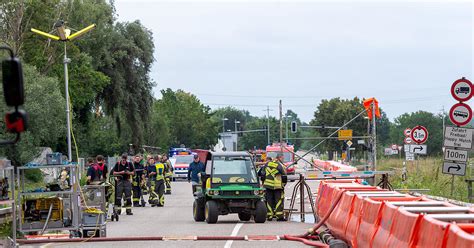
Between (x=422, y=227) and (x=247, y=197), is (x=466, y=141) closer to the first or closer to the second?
(x=247, y=197)

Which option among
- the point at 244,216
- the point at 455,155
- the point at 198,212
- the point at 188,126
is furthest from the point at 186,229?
the point at 188,126

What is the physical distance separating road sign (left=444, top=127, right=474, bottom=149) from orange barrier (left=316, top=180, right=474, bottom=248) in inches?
130

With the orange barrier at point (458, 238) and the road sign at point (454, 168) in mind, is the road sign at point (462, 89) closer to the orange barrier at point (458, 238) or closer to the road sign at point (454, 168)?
the road sign at point (454, 168)

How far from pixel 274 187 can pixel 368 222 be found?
36.8 ft

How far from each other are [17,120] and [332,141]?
11120 centimetres

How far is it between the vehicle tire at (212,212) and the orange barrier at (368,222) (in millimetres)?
9735

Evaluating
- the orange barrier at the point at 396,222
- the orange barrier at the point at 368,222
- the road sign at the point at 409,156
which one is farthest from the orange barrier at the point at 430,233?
the road sign at the point at 409,156

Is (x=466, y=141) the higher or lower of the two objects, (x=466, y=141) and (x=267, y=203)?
the higher

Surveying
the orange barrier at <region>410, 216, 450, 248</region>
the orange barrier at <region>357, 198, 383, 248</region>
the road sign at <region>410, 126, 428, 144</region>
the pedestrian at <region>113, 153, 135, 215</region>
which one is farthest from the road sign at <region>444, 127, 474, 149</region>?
the road sign at <region>410, 126, 428, 144</region>

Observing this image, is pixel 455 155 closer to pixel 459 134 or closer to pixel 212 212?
pixel 459 134

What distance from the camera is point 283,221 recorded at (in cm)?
2369

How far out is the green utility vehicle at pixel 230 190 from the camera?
22688mm

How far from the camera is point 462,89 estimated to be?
19.6m

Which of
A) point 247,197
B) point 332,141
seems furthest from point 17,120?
point 332,141
